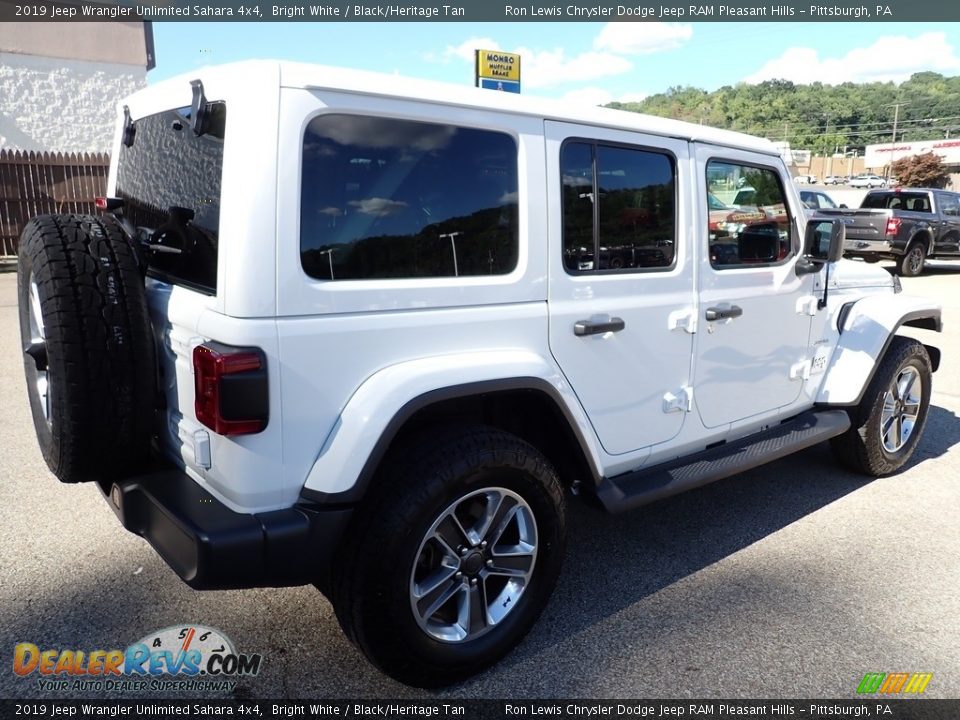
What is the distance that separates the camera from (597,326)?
2752mm

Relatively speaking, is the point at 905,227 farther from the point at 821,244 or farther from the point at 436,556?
the point at 436,556

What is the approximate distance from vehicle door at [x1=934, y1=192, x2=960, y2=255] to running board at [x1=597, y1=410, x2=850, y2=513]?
13.9 m

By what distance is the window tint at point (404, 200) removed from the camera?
2.16 metres

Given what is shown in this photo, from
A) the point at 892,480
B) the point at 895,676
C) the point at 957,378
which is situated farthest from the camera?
the point at 957,378

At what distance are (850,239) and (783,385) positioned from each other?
497 inches

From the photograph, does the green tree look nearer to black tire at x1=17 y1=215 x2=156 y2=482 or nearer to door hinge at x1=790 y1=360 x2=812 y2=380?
door hinge at x1=790 y1=360 x2=812 y2=380

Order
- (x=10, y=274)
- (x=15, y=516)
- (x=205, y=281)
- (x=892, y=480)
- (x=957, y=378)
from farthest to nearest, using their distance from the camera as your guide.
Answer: (x=10, y=274)
(x=957, y=378)
(x=892, y=480)
(x=15, y=516)
(x=205, y=281)

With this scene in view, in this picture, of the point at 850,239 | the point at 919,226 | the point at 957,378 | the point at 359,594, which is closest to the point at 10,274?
the point at 359,594

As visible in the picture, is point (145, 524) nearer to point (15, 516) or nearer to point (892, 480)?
point (15, 516)

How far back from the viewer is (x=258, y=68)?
81.5 inches

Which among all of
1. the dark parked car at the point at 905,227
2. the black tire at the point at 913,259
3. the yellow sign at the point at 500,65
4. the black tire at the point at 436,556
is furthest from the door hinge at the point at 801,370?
the black tire at the point at 913,259

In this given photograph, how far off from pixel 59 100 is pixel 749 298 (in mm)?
18376

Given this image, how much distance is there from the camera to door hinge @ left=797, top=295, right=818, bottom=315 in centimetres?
377

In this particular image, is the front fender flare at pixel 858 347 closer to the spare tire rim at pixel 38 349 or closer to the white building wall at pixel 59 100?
the spare tire rim at pixel 38 349
